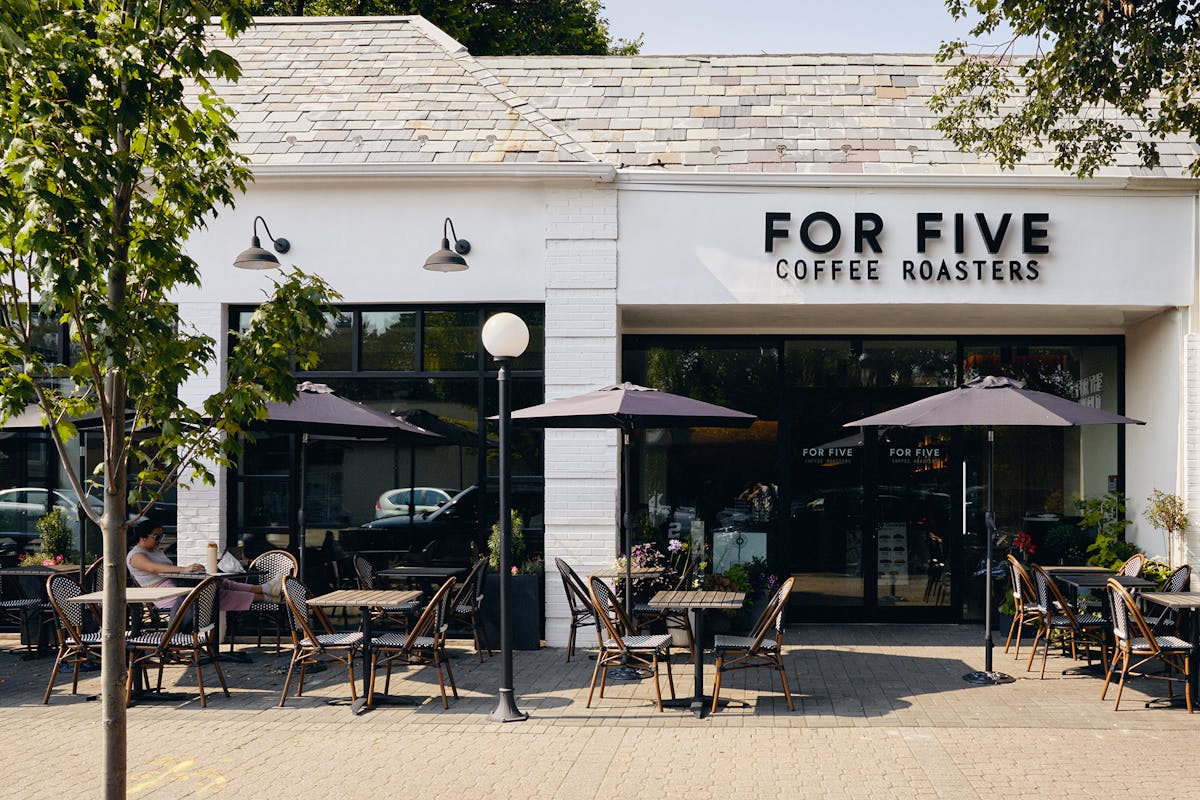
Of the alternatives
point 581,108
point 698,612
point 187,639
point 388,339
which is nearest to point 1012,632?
point 698,612

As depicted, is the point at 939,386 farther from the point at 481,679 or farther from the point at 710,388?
the point at 481,679

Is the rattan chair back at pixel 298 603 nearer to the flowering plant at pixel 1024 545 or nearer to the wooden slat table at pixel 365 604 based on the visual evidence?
the wooden slat table at pixel 365 604

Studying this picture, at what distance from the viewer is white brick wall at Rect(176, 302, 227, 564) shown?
11.1 meters

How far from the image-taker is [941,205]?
11.0 metres

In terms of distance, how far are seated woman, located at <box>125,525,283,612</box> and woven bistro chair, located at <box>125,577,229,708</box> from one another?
1181 millimetres

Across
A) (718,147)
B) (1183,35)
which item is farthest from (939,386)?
(1183,35)

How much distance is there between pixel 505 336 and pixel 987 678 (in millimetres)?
4917

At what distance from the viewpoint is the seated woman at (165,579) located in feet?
33.1

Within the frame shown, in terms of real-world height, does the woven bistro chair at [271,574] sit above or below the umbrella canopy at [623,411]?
below

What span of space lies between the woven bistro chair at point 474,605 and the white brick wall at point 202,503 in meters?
2.78

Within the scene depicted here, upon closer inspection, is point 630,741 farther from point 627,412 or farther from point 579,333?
point 579,333

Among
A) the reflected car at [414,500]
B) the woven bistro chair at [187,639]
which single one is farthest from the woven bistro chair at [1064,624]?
the woven bistro chair at [187,639]

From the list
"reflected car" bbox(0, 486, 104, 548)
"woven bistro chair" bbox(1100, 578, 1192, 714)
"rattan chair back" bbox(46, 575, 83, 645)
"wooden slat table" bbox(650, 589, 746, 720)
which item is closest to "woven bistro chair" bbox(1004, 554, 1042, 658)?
"woven bistro chair" bbox(1100, 578, 1192, 714)

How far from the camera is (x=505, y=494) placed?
7.99 m
